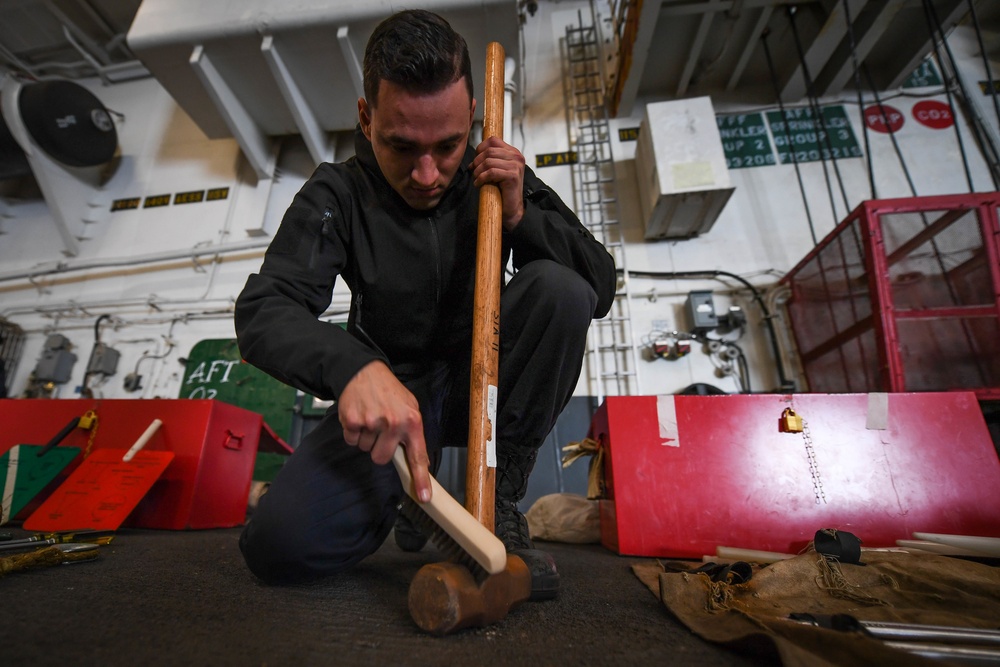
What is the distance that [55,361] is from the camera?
118 inches

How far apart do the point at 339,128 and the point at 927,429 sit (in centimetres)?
374

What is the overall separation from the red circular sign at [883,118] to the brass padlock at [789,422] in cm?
310

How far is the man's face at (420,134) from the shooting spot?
0.79 meters

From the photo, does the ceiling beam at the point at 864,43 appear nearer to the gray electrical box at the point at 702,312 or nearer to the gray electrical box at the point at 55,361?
the gray electrical box at the point at 702,312

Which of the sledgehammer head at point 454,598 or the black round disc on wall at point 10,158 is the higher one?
the black round disc on wall at point 10,158

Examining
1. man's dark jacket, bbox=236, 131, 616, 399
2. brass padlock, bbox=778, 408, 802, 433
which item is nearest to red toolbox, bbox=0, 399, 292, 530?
man's dark jacket, bbox=236, 131, 616, 399

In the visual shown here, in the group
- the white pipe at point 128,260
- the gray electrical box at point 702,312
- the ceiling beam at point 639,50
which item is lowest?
the gray electrical box at point 702,312

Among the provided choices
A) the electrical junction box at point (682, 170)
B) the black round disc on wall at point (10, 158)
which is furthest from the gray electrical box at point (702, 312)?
the black round disc on wall at point (10, 158)

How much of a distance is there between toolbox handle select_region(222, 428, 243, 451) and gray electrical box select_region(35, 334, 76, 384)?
2.52m

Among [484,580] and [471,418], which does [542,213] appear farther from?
[484,580]

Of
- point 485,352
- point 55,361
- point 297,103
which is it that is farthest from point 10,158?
point 485,352

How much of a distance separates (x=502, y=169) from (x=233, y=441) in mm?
1537

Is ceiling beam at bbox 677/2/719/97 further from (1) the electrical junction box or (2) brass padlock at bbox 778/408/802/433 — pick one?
(2) brass padlock at bbox 778/408/802/433

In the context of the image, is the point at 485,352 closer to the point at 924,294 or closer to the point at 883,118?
the point at 924,294
